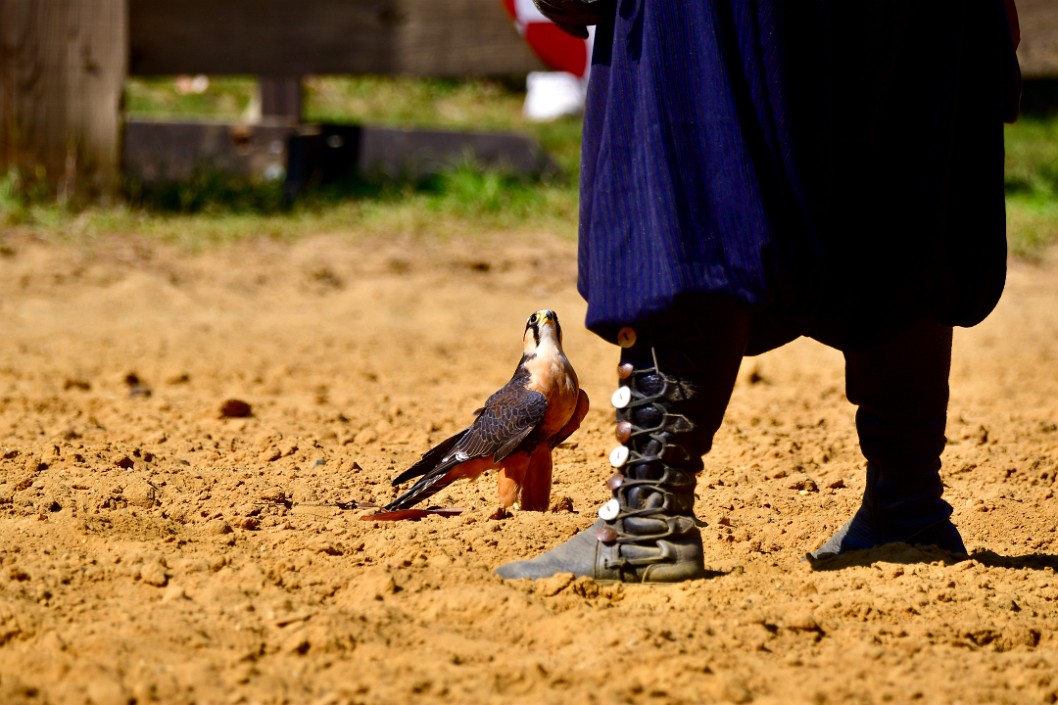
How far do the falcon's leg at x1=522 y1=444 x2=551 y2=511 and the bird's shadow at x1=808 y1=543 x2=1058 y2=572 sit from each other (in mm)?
572

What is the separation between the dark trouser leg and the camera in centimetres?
219

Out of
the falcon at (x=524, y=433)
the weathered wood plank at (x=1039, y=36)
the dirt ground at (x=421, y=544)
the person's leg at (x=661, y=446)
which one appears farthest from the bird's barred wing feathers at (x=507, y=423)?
the weathered wood plank at (x=1039, y=36)

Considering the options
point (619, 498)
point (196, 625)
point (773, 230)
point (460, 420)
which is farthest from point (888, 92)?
point (460, 420)

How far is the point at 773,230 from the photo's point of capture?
6.17ft

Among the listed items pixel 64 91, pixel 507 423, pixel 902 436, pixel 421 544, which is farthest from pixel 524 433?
pixel 64 91

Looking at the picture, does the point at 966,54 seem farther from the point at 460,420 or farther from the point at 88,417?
the point at 88,417

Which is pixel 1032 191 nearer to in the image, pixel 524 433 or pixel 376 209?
pixel 376 209

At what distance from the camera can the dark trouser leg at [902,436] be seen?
2.19 meters

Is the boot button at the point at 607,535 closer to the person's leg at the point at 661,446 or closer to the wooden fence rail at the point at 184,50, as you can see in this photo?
the person's leg at the point at 661,446

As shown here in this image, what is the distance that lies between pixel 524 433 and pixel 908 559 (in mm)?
742

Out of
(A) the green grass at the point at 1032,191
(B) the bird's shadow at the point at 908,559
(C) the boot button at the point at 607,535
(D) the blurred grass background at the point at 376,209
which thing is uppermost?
(A) the green grass at the point at 1032,191

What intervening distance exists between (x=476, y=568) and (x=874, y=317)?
0.78 meters

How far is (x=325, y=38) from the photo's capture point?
21.4 ft

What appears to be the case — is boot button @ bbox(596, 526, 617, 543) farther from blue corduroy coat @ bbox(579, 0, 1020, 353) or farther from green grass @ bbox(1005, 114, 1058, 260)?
green grass @ bbox(1005, 114, 1058, 260)
